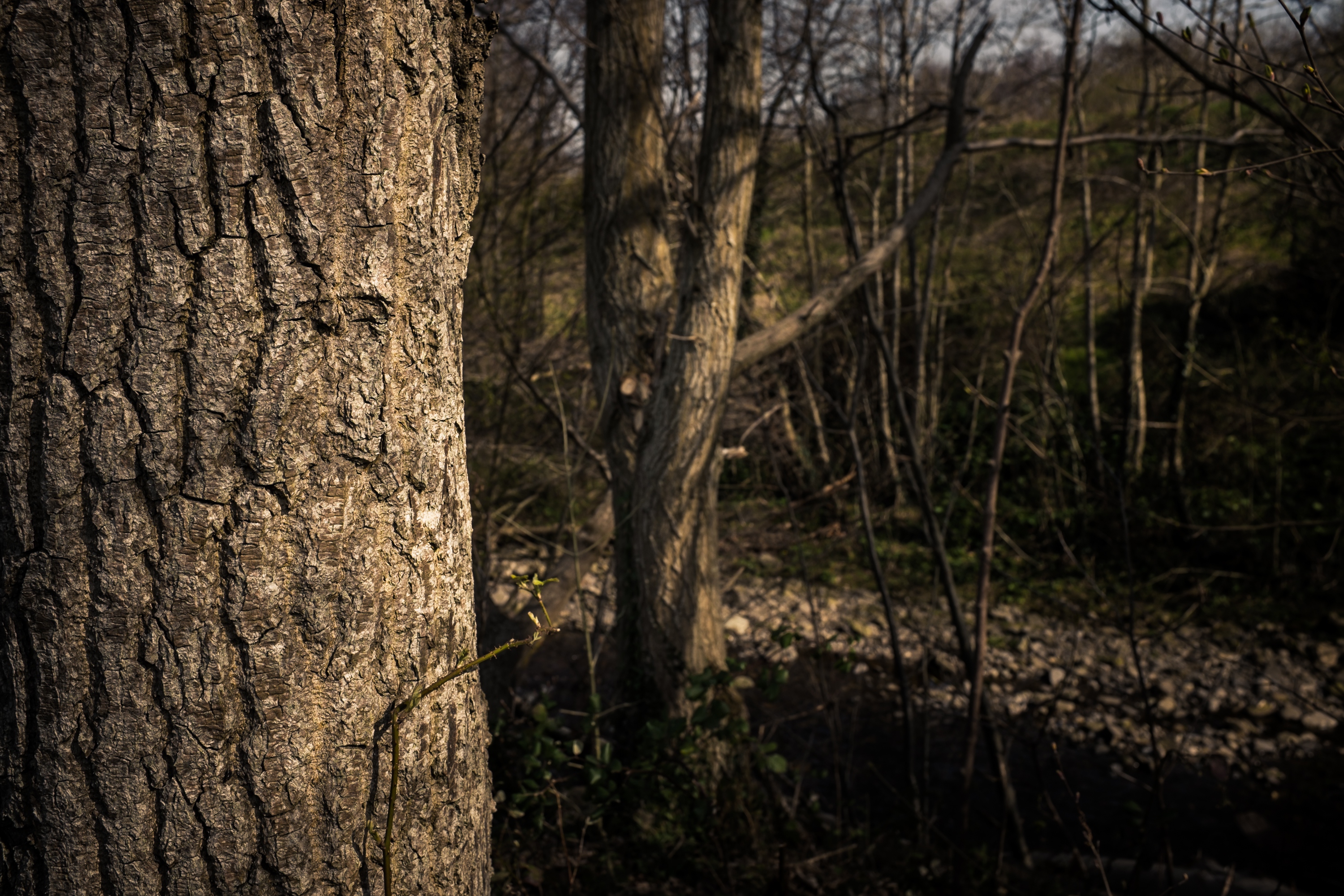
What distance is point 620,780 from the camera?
9.12ft

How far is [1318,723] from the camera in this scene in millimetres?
4980

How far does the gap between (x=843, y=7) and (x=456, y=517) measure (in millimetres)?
6841

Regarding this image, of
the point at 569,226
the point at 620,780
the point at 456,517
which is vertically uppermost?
the point at 569,226

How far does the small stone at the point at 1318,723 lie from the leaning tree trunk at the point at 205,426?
6.07m

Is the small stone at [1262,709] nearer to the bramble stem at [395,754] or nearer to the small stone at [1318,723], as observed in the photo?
the small stone at [1318,723]

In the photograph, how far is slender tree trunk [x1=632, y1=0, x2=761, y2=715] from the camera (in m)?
3.45

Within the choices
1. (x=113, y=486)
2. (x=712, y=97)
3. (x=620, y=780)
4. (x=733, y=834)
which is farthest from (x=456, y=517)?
(x=712, y=97)

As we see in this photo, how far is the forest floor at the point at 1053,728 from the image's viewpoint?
3143 mm

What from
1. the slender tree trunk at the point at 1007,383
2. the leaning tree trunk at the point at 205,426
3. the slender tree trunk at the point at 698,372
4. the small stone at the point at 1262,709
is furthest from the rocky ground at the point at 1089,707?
the leaning tree trunk at the point at 205,426

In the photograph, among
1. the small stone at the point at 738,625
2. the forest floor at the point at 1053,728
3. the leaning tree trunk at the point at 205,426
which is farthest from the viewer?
the small stone at the point at 738,625

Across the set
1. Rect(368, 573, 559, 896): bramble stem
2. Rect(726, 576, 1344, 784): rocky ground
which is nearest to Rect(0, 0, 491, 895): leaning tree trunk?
Rect(368, 573, 559, 896): bramble stem

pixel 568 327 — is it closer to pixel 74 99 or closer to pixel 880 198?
pixel 74 99

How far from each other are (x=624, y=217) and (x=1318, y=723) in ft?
17.5

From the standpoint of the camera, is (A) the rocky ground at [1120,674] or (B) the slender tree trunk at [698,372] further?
(A) the rocky ground at [1120,674]
